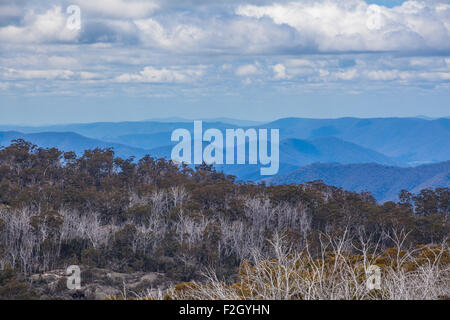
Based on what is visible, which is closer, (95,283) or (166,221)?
(95,283)

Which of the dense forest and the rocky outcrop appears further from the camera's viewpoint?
the dense forest

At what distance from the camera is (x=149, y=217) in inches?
1234

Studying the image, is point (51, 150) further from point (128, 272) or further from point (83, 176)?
point (128, 272)

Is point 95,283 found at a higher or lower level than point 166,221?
lower

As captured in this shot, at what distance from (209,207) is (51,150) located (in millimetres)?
17132

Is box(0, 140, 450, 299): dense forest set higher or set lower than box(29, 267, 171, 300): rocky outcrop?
higher

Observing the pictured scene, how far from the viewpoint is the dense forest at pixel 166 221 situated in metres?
25.9

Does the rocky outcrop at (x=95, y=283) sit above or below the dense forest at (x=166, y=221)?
below

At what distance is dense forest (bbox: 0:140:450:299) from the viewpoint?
25891 mm

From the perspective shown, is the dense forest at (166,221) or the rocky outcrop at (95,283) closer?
the rocky outcrop at (95,283)

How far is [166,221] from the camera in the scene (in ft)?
104
